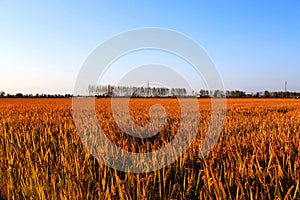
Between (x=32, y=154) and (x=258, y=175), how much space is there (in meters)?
2.42

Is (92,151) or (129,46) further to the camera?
(129,46)

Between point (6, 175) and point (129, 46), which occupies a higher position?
point (129, 46)

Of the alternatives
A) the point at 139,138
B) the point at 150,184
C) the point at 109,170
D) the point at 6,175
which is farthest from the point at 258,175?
the point at 139,138

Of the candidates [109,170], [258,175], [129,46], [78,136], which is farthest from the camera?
[129,46]

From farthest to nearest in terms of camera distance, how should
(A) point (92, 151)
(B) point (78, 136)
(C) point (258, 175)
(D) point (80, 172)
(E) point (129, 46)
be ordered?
(E) point (129, 46) < (B) point (78, 136) < (A) point (92, 151) < (D) point (80, 172) < (C) point (258, 175)

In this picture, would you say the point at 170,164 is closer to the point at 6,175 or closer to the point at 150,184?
the point at 150,184

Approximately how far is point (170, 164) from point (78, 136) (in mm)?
1932

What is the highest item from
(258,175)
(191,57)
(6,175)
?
(191,57)

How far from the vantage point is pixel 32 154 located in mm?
3297

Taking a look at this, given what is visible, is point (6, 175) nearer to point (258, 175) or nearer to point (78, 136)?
point (78, 136)

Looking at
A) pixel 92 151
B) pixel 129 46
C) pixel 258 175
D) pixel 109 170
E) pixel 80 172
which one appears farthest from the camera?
pixel 129 46

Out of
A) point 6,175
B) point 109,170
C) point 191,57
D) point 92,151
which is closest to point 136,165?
point 109,170

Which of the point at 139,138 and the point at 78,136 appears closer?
the point at 78,136

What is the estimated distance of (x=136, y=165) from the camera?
2.65m
